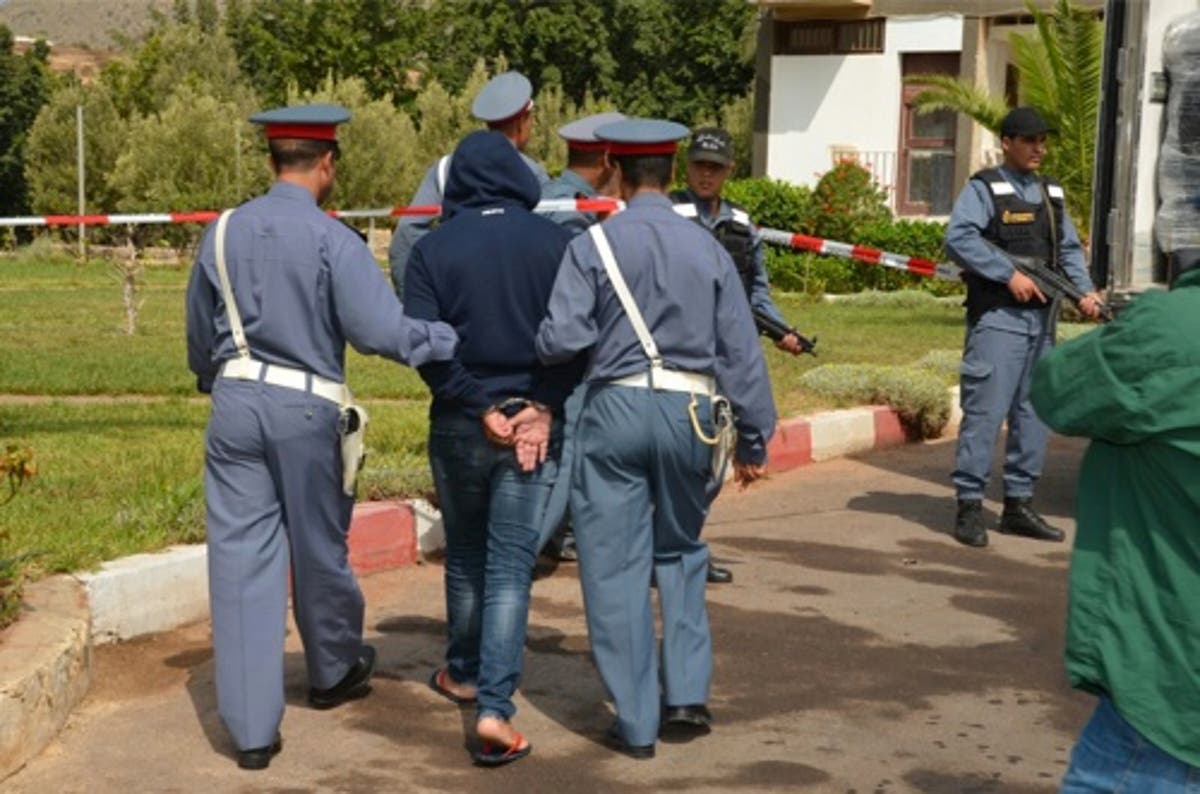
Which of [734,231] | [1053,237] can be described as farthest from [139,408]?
[1053,237]

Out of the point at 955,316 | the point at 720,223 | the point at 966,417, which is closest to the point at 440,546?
the point at 720,223

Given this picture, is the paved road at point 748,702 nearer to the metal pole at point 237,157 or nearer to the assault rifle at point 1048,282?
the assault rifle at point 1048,282

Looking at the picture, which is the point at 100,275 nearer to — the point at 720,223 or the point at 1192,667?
the point at 720,223

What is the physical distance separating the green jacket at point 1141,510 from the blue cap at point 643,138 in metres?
2.37

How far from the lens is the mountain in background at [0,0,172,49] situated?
126m

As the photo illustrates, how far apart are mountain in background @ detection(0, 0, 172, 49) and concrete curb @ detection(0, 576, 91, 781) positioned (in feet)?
397

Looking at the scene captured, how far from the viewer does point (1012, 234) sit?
9.23 meters

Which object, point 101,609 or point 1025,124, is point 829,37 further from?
point 101,609

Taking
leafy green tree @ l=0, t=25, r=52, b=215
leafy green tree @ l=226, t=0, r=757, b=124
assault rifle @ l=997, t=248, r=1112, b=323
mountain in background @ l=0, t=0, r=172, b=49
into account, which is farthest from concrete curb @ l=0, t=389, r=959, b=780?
mountain in background @ l=0, t=0, r=172, b=49

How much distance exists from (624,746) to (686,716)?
21cm

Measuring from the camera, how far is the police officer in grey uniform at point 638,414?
5.86m

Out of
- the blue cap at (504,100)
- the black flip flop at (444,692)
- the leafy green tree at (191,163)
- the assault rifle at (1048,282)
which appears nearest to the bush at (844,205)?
the leafy green tree at (191,163)

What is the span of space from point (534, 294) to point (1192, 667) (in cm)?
278

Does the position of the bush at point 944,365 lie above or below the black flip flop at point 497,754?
below
